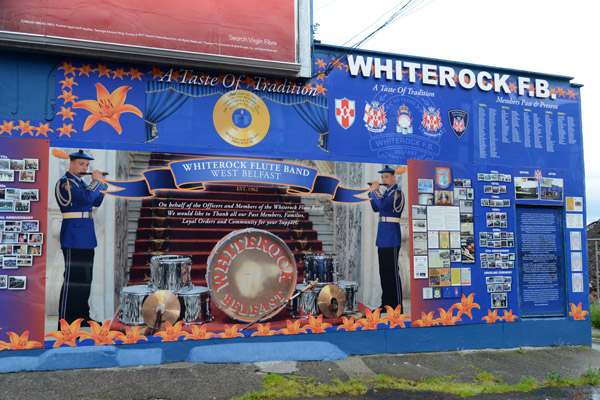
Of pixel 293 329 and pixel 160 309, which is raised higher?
pixel 160 309

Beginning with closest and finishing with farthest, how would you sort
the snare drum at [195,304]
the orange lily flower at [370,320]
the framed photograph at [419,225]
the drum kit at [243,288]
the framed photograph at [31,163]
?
the framed photograph at [31,163] < the drum kit at [243,288] < the snare drum at [195,304] < the orange lily flower at [370,320] < the framed photograph at [419,225]

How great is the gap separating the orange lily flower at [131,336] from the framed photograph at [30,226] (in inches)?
72.6

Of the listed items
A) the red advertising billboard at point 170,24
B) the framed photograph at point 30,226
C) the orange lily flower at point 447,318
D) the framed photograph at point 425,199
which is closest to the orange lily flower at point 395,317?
the orange lily flower at point 447,318

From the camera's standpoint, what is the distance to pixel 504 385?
6.55 m

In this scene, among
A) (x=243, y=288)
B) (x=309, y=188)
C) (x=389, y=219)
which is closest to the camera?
(x=243, y=288)

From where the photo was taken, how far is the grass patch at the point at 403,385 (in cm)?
604

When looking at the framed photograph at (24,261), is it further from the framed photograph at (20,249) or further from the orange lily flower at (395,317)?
the orange lily flower at (395,317)

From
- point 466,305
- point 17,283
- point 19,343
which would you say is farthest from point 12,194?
point 466,305

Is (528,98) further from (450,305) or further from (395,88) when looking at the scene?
(450,305)

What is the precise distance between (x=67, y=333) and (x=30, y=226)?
5.05 ft

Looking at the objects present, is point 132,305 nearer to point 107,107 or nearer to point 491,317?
point 107,107

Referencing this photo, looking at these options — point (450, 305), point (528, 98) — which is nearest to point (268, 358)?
point (450, 305)

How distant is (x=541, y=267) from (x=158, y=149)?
720 cm

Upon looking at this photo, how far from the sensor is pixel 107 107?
272 inches
